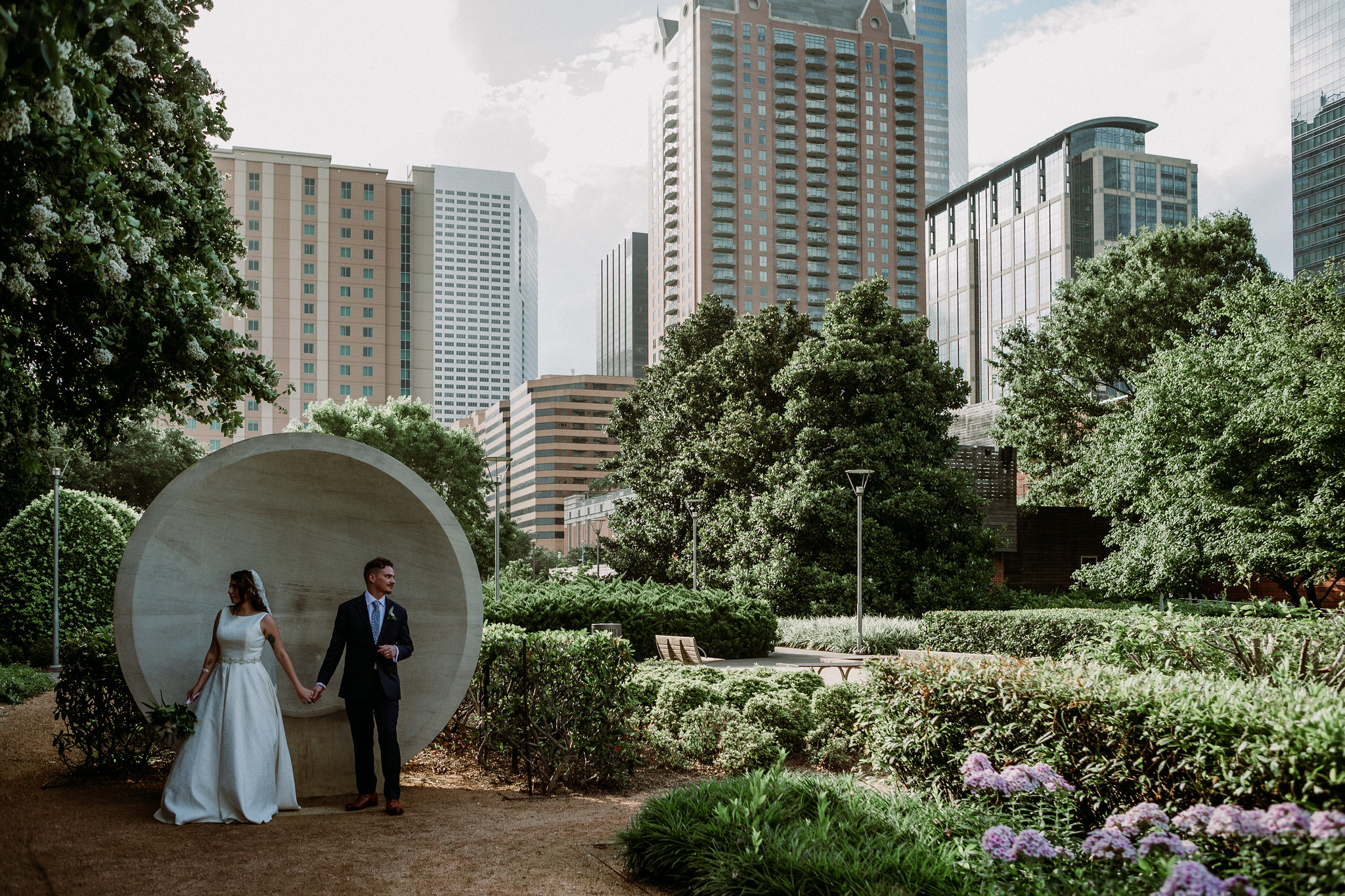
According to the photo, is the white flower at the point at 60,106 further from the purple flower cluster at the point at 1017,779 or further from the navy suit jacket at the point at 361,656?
the purple flower cluster at the point at 1017,779

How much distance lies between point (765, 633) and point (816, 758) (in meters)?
13.8

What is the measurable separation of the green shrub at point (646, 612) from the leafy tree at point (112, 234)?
807 centimetres

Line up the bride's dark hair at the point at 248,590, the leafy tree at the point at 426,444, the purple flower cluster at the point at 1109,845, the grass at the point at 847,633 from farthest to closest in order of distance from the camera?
1. the leafy tree at the point at 426,444
2. the grass at the point at 847,633
3. the bride's dark hair at the point at 248,590
4. the purple flower cluster at the point at 1109,845

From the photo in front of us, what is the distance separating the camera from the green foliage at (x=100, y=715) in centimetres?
783

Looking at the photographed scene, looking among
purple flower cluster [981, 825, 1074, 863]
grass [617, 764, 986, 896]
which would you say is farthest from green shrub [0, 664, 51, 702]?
purple flower cluster [981, 825, 1074, 863]

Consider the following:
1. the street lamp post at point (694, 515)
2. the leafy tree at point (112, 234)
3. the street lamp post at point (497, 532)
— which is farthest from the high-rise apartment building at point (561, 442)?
the leafy tree at point (112, 234)

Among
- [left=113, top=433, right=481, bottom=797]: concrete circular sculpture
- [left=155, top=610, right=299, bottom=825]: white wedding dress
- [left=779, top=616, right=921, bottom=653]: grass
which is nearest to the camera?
[left=155, top=610, right=299, bottom=825]: white wedding dress

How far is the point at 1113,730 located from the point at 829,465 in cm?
2285

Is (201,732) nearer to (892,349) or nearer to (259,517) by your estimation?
(259,517)

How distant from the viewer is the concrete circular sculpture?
7.46 m

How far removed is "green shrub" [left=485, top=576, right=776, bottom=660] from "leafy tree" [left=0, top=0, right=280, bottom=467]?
807 cm

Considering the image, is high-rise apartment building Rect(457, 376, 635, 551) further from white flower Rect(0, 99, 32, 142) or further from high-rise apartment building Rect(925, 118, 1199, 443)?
white flower Rect(0, 99, 32, 142)

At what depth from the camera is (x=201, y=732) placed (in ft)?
21.6

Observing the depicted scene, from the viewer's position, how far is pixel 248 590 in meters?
6.77
